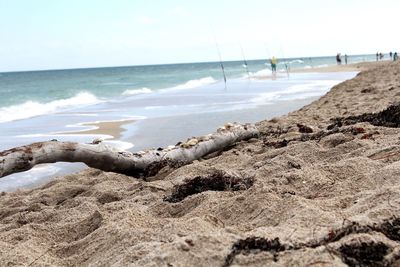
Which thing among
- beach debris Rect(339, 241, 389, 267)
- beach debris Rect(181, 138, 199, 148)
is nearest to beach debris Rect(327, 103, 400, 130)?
beach debris Rect(181, 138, 199, 148)

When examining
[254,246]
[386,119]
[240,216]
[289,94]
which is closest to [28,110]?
[289,94]

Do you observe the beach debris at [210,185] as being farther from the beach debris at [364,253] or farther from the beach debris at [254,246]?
the beach debris at [364,253]

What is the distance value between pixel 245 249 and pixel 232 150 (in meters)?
4.02

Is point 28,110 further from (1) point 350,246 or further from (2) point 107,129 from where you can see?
(1) point 350,246

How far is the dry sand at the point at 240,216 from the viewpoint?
6.93 feet

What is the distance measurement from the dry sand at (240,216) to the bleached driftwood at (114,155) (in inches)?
7.5

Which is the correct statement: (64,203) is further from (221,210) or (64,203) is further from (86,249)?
(221,210)

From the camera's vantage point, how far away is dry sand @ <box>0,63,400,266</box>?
211cm

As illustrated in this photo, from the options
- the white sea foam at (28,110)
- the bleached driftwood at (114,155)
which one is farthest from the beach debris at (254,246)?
the white sea foam at (28,110)

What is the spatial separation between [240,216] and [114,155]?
2508 millimetres

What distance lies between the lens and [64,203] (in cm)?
425

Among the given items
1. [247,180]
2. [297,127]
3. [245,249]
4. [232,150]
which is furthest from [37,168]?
[245,249]

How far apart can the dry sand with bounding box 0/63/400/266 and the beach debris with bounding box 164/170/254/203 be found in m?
0.02

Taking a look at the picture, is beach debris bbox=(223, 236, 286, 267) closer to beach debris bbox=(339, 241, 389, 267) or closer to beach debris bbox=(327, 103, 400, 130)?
beach debris bbox=(339, 241, 389, 267)
